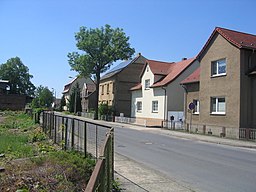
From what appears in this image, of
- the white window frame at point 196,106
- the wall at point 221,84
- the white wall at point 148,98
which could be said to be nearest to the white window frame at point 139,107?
the white wall at point 148,98

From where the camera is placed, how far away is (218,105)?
27.0 metres

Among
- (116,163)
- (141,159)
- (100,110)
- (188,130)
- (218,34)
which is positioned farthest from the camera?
(100,110)

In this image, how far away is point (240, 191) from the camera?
742cm

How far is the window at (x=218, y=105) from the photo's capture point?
26.4 m

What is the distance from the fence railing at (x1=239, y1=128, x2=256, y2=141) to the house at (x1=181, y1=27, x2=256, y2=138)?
1.28ft

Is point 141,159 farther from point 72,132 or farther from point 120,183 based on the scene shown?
point 120,183

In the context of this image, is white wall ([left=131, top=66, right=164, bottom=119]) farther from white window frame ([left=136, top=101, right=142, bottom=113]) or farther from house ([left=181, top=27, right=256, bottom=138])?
house ([left=181, top=27, right=256, bottom=138])

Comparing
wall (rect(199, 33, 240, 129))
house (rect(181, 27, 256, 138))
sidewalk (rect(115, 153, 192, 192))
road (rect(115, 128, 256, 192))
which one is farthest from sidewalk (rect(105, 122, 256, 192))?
wall (rect(199, 33, 240, 129))

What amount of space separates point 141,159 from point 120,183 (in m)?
4.53

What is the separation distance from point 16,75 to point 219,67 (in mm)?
94288

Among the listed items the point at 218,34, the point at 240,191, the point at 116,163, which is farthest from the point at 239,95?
the point at 240,191

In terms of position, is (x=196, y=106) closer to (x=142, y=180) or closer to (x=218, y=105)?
(x=218, y=105)

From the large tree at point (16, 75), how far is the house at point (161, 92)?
72.7 metres

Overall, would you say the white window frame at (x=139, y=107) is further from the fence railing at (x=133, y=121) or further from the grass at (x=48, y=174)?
the grass at (x=48, y=174)
